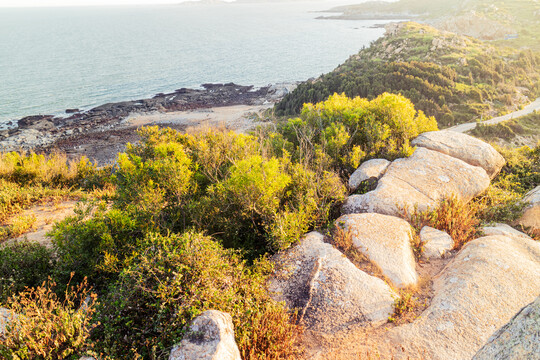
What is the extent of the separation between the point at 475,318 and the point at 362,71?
38.8 m

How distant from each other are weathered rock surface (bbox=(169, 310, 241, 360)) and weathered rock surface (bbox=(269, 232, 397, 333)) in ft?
4.26

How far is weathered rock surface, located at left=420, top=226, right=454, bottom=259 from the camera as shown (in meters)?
6.11

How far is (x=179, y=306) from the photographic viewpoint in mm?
3861

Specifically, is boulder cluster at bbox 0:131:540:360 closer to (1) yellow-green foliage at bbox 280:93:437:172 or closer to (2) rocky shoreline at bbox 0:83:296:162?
(1) yellow-green foliage at bbox 280:93:437:172

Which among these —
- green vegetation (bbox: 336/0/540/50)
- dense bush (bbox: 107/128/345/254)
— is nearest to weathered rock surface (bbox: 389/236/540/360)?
dense bush (bbox: 107/128/345/254)

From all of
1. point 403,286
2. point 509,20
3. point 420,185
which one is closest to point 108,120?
point 420,185

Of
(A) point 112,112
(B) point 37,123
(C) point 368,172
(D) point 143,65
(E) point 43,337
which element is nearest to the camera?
(E) point 43,337

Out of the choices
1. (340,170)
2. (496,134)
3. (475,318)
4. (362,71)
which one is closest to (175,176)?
(340,170)

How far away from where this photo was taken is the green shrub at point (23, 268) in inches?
210

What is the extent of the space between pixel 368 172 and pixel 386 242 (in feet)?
9.61

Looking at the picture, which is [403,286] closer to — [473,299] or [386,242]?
[386,242]

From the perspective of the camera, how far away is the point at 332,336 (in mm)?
4422

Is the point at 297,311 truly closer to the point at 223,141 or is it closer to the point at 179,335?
the point at 179,335

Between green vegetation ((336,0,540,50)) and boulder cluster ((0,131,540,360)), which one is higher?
green vegetation ((336,0,540,50))
